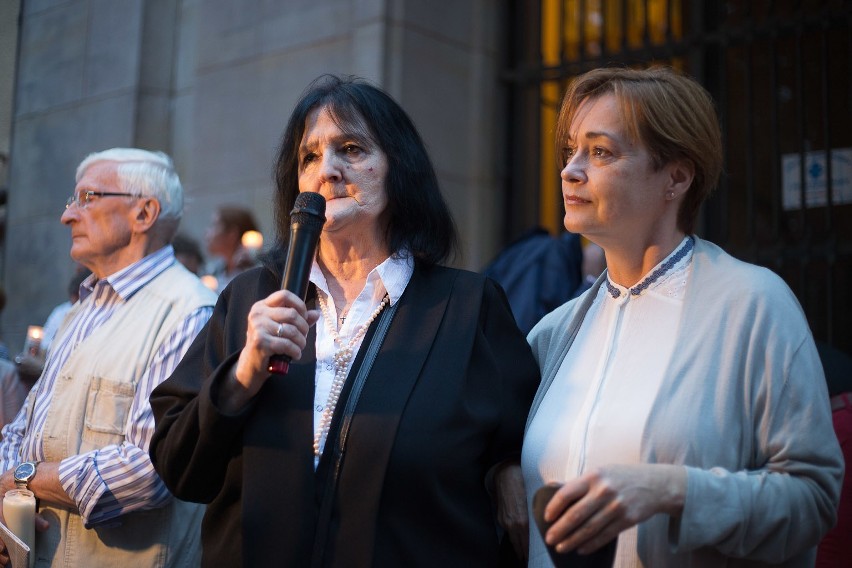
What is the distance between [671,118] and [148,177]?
237cm

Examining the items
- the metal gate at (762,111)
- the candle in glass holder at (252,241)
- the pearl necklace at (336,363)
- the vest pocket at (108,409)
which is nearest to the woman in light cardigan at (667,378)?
the pearl necklace at (336,363)

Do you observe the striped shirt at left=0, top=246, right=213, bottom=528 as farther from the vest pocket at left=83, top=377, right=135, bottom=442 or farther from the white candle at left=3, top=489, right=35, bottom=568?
the white candle at left=3, top=489, right=35, bottom=568

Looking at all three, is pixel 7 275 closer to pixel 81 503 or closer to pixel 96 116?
pixel 96 116

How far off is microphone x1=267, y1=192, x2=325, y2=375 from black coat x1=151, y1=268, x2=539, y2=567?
28cm

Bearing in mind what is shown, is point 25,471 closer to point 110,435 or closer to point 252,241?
point 110,435

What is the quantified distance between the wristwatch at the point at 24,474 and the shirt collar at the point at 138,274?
0.76 meters

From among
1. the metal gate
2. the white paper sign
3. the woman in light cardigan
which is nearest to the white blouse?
the woman in light cardigan

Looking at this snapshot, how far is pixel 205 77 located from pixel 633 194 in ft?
18.2

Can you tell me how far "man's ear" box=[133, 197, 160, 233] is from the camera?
4.18 meters

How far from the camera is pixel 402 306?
3031 millimetres

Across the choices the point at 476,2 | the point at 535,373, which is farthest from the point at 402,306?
the point at 476,2

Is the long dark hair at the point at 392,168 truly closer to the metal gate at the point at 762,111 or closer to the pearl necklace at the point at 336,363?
the pearl necklace at the point at 336,363

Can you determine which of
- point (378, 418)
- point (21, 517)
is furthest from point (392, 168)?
point (21, 517)

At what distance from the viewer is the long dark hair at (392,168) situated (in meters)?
3.20
